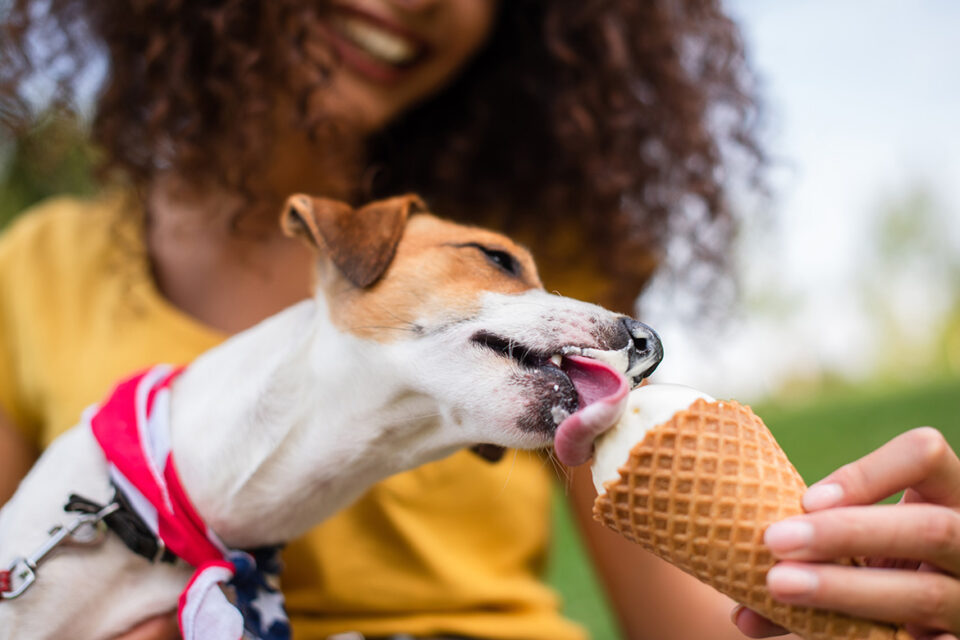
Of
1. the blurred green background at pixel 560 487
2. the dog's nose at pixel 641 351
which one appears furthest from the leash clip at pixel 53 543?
the blurred green background at pixel 560 487

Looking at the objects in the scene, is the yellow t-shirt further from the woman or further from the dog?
the dog

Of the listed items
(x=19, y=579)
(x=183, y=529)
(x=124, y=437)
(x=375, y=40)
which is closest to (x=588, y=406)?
(x=183, y=529)

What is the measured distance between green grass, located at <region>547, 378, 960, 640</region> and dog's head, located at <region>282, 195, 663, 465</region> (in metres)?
2.85

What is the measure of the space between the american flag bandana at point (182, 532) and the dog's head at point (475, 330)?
438mm

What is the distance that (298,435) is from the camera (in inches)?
58.8

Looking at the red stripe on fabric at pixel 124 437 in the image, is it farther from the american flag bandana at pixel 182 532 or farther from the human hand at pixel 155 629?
the human hand at pixel 155 629

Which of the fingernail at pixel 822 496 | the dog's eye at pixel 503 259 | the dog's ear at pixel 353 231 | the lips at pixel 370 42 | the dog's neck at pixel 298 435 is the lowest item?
the dog's neck at pixel 298 435

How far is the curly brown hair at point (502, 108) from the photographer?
215cm

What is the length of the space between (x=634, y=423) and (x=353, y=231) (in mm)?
685

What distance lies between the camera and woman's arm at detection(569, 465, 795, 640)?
2.00 meters

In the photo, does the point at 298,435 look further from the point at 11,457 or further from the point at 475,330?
the point at 11,457

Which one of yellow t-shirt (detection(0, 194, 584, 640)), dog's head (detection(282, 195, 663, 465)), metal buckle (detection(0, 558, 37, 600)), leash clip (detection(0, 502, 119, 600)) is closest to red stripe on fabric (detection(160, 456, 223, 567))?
leash clip (detection(0, 502, 119, 600))

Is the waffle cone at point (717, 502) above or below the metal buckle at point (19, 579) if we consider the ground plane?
above

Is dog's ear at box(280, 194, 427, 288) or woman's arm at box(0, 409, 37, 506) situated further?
woman's arm at box(0, 409, 37, 506)
